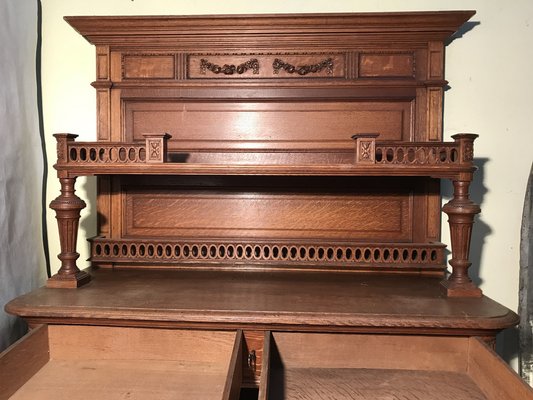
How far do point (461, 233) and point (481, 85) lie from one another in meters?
0.61

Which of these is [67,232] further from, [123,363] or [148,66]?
[148,66]

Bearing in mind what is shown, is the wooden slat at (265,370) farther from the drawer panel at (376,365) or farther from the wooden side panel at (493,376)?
the wooden side panel at (493,376)

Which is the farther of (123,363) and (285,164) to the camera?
(285,164)

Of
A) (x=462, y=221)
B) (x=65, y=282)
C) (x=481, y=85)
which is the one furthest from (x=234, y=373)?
(x=481, y=85)

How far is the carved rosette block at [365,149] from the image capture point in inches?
42.8

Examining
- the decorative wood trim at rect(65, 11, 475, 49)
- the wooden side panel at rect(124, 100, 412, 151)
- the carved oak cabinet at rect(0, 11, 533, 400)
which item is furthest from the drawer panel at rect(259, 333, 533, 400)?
the decorative wood trim at rect(65, 11, 475, 49)

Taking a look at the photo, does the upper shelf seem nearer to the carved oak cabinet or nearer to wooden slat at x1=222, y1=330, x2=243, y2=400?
the carved oak cabinet

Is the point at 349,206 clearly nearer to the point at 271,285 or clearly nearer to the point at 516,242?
the point at 271,285

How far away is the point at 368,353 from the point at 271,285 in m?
0.33

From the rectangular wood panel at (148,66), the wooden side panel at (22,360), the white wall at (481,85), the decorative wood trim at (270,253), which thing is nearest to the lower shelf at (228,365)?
the wooden side panel at (22,360)

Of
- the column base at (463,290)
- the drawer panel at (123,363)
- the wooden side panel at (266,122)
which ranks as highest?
the wooden side panel at (266,122)

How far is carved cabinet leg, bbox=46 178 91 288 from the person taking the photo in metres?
1.12

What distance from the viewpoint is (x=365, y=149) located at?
1094 mm

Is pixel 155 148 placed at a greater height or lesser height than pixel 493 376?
greater
